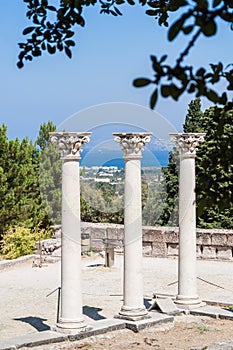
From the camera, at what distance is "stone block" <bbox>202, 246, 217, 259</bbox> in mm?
20938

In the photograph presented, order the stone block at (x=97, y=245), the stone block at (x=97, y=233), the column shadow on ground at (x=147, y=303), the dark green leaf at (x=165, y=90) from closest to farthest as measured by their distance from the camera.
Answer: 1. the dark green leaf at (x=165, y=90)
2. the column shadow on ground at (x=147, y=303)
3. the stone block at (x=97, y=245)
4. the stone block at (x=97, y=233)

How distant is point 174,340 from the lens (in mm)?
11266

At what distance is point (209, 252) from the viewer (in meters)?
21.0

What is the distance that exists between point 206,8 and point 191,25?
163 mm

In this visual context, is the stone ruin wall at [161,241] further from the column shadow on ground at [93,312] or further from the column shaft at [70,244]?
the column shaft at [70,244]

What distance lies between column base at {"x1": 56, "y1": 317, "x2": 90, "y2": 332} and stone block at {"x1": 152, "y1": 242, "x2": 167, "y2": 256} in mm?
10534

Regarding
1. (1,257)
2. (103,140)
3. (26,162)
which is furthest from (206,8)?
(26,162)

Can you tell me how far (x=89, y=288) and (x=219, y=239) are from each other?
5.22 m

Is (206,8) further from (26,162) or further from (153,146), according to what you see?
(26,162)

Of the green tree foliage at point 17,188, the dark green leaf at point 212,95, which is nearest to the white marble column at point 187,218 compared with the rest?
the dark green leaf at point 212,95

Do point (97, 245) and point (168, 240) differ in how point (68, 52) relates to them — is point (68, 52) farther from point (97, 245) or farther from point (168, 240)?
point (97, 245)

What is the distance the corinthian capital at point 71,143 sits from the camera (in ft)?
36.7

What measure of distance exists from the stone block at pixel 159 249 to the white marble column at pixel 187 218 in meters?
7.88

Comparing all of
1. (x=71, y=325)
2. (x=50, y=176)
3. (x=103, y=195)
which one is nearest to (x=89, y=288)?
(x=103, y=195)
